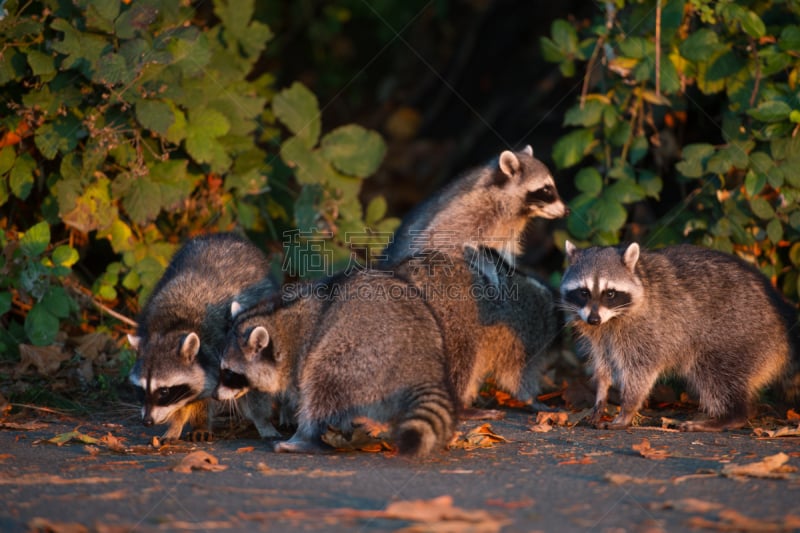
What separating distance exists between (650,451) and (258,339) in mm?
2445

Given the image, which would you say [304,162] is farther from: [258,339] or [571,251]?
[258,339]

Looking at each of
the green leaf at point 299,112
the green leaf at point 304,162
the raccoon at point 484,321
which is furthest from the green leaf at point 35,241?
the raccoon at point 484,321

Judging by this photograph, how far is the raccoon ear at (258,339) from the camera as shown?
582 centimetres

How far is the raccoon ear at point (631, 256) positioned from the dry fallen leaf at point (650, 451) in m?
1.44

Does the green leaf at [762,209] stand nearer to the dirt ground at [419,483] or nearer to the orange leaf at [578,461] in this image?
the dirt ground at [419,483]

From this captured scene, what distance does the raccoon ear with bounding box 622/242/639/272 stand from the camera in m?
6.34

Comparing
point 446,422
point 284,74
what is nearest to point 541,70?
point 284,74

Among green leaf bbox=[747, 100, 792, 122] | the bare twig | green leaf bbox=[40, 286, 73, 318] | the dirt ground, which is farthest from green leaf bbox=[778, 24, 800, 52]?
green leaf bbox=[40, 286, 73, 318]

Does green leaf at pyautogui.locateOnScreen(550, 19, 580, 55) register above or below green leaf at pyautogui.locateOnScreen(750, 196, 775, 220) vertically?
above

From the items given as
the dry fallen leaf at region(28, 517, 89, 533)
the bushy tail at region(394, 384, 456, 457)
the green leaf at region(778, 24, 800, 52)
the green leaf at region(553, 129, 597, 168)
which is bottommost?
the dry fallen leaf at region(28, 517, 89, 533)

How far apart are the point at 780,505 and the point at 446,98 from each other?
463 inches

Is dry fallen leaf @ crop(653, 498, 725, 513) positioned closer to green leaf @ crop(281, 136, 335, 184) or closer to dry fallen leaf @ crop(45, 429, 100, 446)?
dry fallen leaf @ crop(45, 429, 100, 446)

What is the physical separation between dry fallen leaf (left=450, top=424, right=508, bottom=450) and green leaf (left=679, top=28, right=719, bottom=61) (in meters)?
3.69

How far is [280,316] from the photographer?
6074 millimetres
